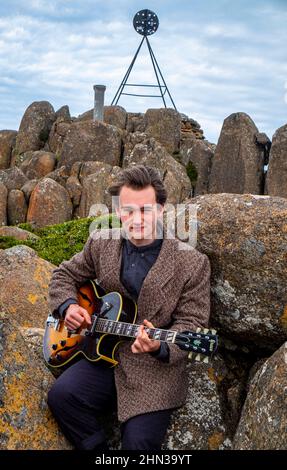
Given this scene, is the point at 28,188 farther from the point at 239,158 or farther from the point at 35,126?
the point at 239,158

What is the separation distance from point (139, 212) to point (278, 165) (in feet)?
62.9

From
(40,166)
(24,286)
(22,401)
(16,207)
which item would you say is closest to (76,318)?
(22,401)

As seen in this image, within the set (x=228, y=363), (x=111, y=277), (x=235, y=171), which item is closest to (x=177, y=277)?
(x=111, y=277)

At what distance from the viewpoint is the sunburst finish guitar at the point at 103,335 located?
12.4ft

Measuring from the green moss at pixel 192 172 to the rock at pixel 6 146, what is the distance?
10.3 metres

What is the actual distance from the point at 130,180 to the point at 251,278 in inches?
43.5

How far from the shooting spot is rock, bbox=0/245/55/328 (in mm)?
6309

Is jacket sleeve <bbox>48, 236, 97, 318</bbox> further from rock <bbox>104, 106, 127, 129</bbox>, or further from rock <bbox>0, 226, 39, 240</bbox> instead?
rock <bbox>104, 106, 127, 129</bbox>

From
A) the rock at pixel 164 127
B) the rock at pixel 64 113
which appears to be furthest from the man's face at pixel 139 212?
the rock at pixel 64 113

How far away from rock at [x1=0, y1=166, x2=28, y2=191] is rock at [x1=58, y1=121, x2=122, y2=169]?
1.80 m

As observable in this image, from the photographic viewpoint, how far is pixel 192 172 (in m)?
25.9

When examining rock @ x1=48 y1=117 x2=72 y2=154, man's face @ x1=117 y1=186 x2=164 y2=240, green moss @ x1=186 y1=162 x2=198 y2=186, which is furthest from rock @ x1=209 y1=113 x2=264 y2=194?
man's face @ x1=117 y1=186 x2=164 y2=240

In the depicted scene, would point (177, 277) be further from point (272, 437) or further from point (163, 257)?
point (272, 437)
